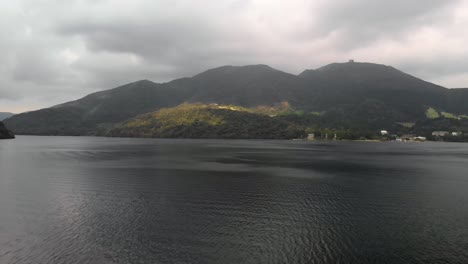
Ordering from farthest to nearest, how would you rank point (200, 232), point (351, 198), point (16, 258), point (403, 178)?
point (403, 178)
point (351, 198)
point (200, 232)
point (16, 258)

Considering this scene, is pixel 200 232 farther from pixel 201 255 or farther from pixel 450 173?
pixel 450 173

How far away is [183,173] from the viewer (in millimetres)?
88875

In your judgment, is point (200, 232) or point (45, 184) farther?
point (45, 184)

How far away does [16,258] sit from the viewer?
2934 cm

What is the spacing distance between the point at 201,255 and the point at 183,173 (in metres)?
59.6

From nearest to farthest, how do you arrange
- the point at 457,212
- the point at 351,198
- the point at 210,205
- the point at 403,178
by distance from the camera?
the point at 457,212
the point at 210,205
the point at 351,198
the point at 403,178

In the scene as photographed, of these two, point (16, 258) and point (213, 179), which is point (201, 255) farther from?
point (213, 179)

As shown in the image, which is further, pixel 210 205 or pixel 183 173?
pixel 183 173

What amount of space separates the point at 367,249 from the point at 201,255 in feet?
57.5

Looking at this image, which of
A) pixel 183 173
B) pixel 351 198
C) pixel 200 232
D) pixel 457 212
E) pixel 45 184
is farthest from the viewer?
pixel 183 173

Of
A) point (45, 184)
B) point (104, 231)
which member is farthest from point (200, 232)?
point (45, 184)

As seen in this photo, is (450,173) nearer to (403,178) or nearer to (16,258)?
(403,178)

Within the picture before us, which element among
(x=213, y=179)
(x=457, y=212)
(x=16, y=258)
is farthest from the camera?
(x=213, y=179)

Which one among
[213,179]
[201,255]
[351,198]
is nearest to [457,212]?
[351,198]
